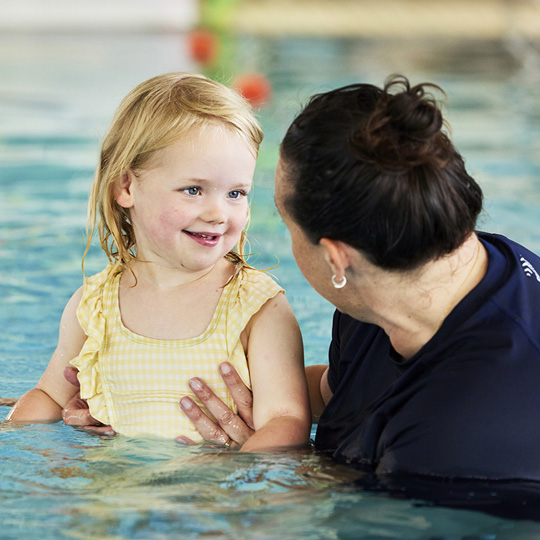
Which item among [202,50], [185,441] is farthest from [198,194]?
[202,50]

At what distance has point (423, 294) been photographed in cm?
201

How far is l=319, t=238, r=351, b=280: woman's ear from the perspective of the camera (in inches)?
77.6

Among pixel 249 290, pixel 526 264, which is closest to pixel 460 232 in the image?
pixel 526 264

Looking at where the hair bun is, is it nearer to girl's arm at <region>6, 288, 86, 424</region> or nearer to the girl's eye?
the girl's eye

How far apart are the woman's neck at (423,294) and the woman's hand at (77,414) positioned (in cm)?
100

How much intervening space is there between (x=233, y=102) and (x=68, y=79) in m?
8.89

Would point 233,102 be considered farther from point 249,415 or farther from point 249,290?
point 249,415

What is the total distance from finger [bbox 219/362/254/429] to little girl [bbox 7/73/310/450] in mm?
27

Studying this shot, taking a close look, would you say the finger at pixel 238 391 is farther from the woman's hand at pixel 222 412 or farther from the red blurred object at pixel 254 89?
the red blurred object at pixel 254 89

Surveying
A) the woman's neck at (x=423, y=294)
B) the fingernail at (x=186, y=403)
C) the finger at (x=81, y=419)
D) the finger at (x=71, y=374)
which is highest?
the woman's neck at (x=423, y=294)

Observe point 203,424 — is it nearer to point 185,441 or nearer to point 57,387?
point 185,441

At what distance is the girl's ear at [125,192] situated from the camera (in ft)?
8.42

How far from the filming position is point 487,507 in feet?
6.51

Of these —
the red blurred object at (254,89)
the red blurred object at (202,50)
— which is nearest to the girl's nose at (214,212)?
the red blurred object at (254,89)
